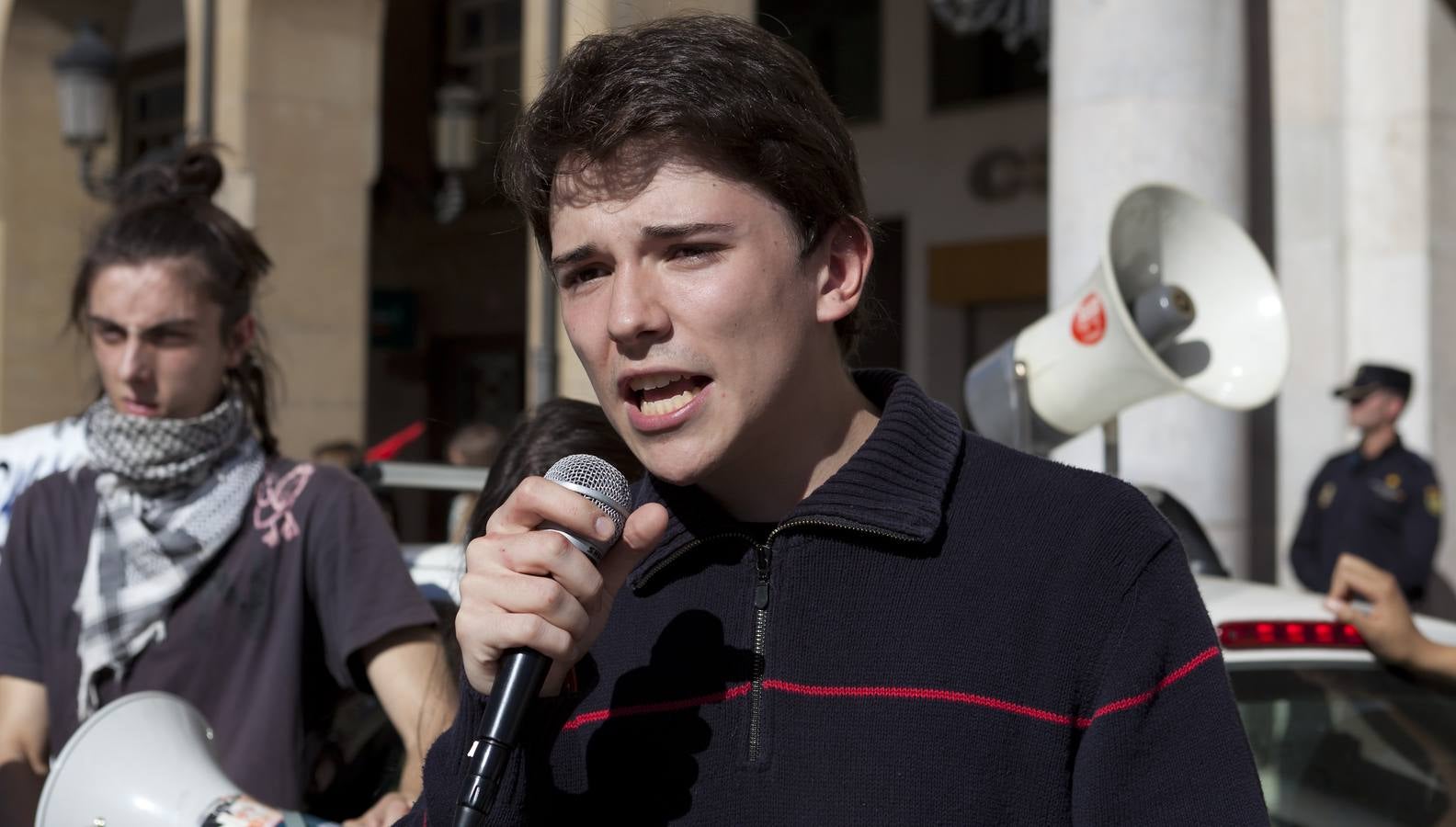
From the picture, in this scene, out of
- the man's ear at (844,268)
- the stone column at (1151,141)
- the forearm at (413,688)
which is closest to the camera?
the man's ear at (844,268)

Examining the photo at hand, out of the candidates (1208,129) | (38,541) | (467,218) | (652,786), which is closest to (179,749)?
(38,541)

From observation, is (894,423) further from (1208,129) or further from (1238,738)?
(1208,129)

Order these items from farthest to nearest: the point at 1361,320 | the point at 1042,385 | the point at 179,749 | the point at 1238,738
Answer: the point at 1361,320
the point at 1042,385
the point at 179,749
the point at 1238,738

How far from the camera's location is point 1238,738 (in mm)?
1467

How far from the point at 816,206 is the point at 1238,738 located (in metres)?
0.64

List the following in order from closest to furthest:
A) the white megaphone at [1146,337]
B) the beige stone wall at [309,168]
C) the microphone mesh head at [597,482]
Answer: the microphone mesh head at [597,482] < the white megaphone at [1146,337] < the beige stone wall at [309,168]

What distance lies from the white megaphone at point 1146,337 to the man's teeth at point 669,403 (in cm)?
189

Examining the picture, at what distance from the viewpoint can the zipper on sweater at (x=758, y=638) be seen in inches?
60.5

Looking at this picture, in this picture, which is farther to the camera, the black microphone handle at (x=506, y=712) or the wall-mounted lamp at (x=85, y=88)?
the wall-mounted lamp at (x=85, y=88)

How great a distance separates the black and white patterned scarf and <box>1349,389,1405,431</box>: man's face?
17.3 feet

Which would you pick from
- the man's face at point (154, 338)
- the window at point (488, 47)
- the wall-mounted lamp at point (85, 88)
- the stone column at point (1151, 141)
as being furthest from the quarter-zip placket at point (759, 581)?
the window at point (488, 47)

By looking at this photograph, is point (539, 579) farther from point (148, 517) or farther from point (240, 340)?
point (240, 340)

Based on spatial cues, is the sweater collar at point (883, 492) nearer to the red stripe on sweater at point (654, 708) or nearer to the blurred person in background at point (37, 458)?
the red stripe on sweater at point (654, 708)

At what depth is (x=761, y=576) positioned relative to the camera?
1.61 m
